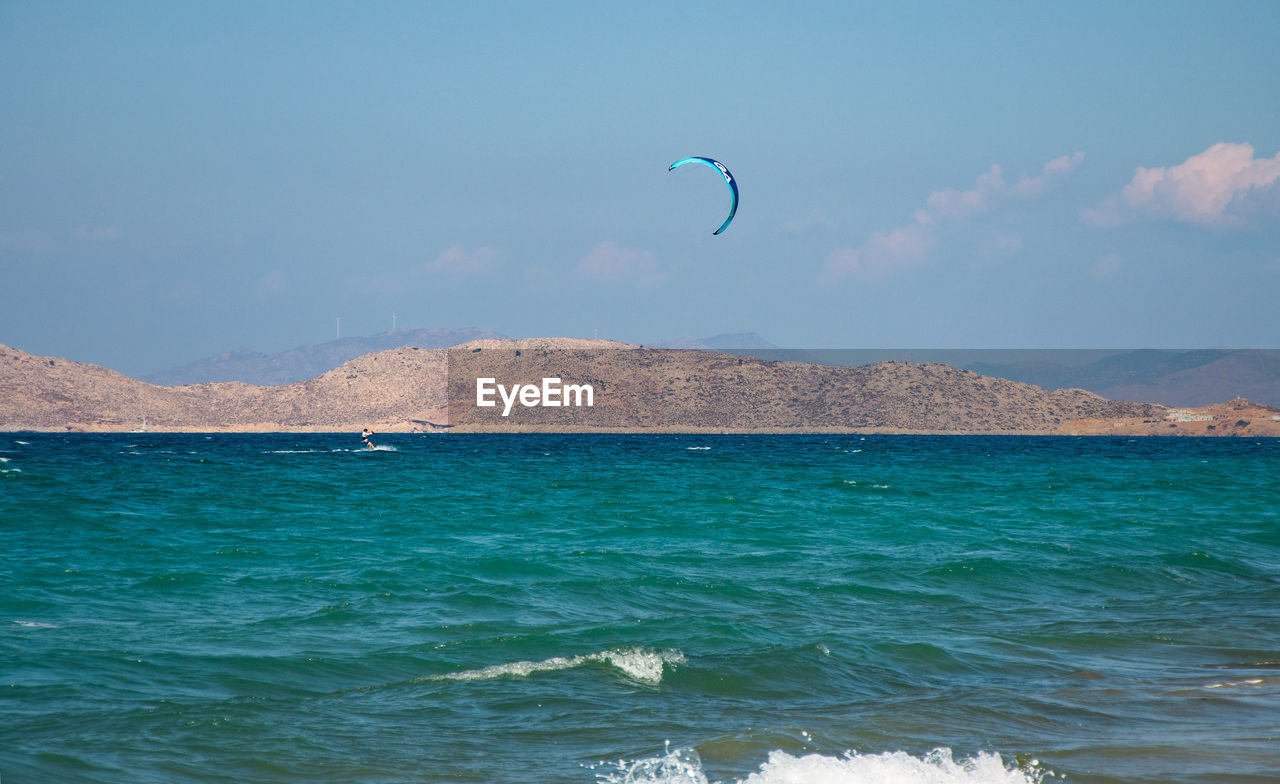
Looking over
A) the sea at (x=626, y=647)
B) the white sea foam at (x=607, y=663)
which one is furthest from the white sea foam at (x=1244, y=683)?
the white sea foam at (x=607, y=663)

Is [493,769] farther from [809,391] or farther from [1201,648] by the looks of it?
[809,391]

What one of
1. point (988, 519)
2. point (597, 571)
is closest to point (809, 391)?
point (988, 519)

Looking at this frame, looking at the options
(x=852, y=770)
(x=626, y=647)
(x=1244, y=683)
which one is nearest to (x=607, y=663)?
(x=626, y=647)

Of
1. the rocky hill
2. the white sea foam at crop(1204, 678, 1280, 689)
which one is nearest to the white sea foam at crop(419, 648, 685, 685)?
the white sea foam at crop(1204, 678, 1280, 689)

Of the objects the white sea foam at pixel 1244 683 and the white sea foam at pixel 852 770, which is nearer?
the white sea foam at pixel 852 770

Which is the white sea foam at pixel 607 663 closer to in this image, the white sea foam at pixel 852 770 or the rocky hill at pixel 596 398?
the white sea foam at pixel 852 770

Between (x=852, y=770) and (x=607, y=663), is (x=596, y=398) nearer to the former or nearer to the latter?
(x=607, y=663)
